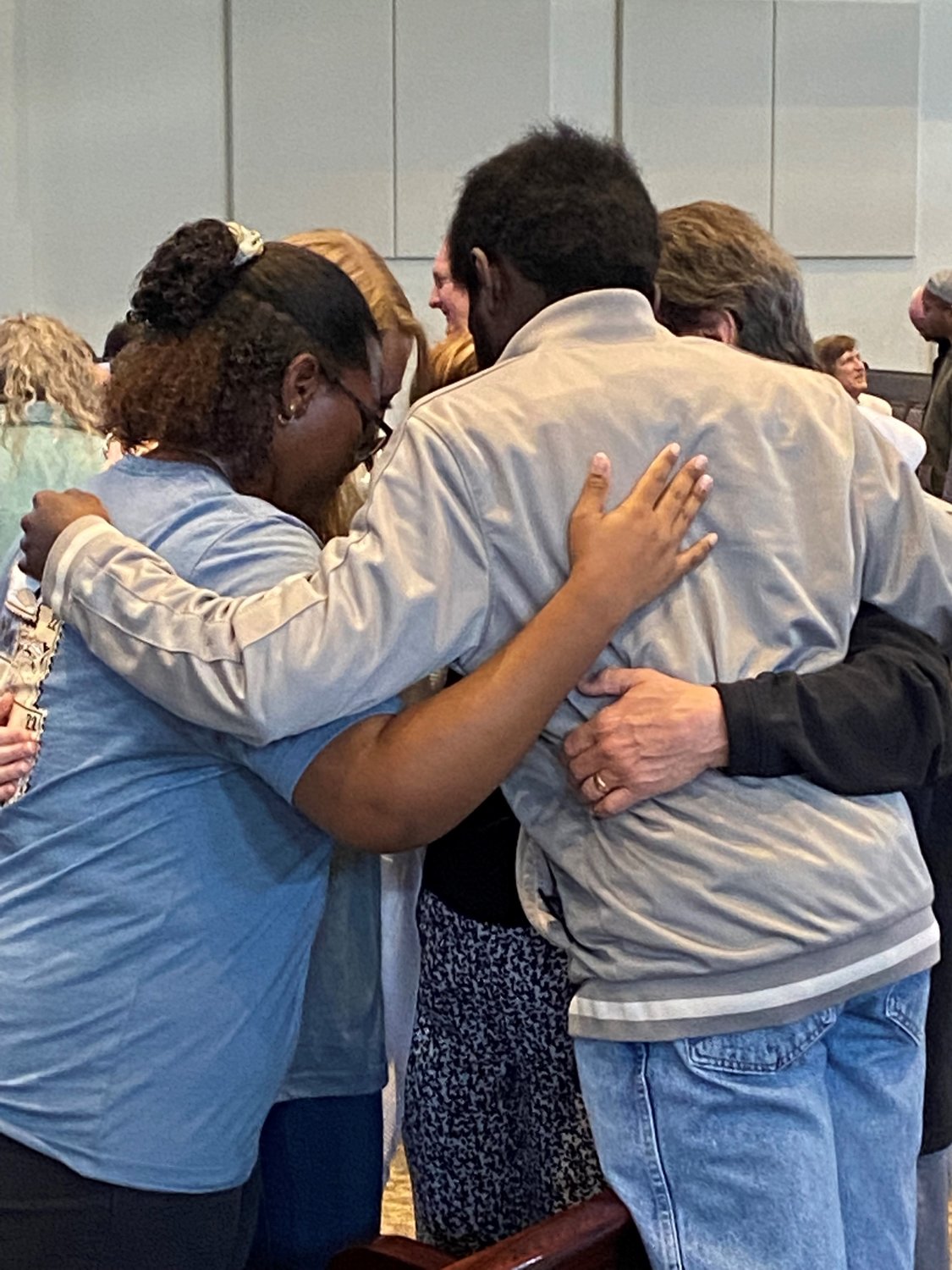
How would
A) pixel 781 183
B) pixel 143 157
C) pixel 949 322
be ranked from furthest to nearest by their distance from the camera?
pixel 781 183 → pixel 143 157 → pixel 949 322

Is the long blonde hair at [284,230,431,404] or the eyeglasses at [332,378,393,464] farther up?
the long blonde hair at [284,230,431,404]

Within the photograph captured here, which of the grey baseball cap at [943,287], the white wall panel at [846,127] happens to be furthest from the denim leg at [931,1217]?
the white wall panel at [846,127]

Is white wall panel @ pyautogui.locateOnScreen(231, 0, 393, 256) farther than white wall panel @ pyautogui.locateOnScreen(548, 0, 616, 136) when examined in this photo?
No

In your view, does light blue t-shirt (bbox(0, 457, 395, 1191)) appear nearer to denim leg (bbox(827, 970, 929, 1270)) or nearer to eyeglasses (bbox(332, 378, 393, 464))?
eyeglasses (bbox(332, 378, 393, 464))

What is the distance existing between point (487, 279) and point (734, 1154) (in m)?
0.71

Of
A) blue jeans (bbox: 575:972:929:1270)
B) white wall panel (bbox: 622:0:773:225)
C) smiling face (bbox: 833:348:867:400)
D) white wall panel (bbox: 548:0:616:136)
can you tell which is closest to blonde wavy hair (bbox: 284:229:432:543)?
blue jeans (bbox: 575:972:929:1270)

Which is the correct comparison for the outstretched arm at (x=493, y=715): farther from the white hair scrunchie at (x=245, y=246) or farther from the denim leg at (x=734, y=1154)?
the white hair scrunchie at (x=245, y=246)

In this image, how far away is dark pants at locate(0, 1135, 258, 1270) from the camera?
4.12 ft

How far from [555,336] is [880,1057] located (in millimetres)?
622

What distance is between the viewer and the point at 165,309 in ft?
A: 4.63

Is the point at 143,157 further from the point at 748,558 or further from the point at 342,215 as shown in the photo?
the point at 748,558

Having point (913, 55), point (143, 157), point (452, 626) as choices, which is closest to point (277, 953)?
point (452, 626)

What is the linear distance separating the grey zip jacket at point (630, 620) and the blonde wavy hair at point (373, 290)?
438 mm

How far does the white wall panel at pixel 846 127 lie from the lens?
8.98 m
